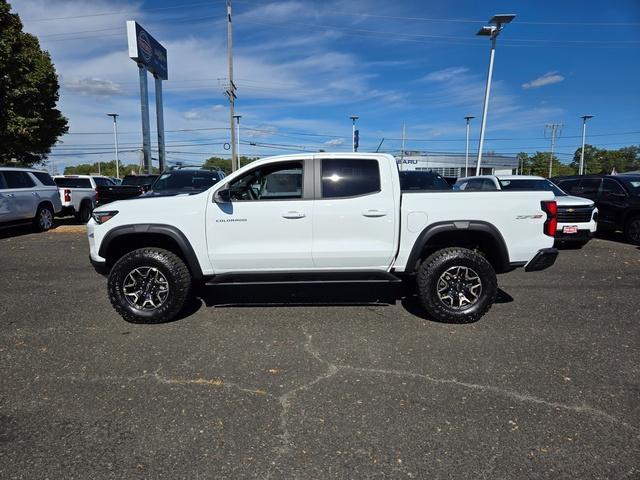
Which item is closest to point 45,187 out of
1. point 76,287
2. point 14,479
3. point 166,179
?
point 166,179

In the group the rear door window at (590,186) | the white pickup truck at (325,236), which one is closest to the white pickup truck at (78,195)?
the white pickup truck at (325,236)

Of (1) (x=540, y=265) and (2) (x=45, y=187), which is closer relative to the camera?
(1) (x=540, y=265)

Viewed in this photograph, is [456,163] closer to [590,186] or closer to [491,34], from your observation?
[491,34]

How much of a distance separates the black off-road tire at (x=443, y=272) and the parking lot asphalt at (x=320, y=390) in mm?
155

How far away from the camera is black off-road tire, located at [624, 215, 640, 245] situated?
9.92 metres

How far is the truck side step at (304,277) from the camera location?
4.62 meters

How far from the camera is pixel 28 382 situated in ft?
11.2

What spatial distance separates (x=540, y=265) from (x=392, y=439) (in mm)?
2955

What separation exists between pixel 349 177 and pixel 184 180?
6551 mm

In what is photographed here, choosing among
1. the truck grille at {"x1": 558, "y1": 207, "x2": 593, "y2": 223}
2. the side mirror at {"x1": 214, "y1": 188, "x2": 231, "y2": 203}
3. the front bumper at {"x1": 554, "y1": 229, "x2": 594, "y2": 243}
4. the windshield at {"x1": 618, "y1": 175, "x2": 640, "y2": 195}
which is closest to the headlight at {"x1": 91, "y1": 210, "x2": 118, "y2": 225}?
the side mirror at {"x1": 214, "y1": 188, "x2": 231, "y2": 203}

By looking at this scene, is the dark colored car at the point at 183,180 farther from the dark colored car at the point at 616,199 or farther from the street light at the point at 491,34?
the street light at the point at 491,34

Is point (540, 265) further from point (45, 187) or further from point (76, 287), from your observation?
point (45, 187)

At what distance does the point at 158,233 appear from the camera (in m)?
4.60

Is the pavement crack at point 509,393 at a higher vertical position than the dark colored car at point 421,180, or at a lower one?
lower
